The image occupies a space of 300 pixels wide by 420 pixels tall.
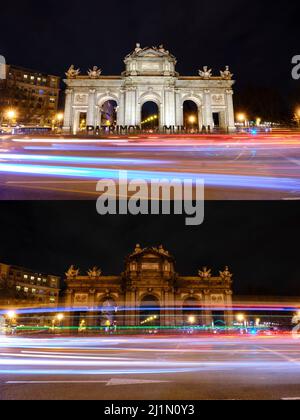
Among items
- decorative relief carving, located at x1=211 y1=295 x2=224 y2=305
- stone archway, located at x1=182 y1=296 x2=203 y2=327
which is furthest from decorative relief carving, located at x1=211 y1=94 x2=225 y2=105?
stone archway, located at x1=182 y1=296 x2=203 y2=327

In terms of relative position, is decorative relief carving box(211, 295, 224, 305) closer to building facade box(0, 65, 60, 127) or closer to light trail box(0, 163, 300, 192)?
light trail box(0, 163, 300, 192)

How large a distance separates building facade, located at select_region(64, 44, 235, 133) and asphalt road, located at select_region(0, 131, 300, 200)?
36.1 metres

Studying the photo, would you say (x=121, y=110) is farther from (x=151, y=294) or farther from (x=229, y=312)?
(x=229, y=312)

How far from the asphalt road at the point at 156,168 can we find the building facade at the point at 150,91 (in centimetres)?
3607

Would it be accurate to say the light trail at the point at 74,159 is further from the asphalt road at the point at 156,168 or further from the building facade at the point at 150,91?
the building facade at the point at 150,91

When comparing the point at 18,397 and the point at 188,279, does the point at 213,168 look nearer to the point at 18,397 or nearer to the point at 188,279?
the point at 18,397

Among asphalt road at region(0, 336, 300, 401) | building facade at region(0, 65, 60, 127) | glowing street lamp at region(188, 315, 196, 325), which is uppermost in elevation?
building facade at region(0, 65, 60, 127)

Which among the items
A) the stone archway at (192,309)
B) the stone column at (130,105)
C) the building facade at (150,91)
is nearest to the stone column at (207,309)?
the stone archway at (192,309)

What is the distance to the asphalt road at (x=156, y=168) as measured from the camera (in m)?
13.3

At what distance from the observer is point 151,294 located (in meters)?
50.0

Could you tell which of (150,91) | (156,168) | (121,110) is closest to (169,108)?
(150,91)

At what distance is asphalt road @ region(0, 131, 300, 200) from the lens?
1334cm
